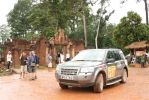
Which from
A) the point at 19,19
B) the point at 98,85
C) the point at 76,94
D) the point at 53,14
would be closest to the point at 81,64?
the point at 98,85

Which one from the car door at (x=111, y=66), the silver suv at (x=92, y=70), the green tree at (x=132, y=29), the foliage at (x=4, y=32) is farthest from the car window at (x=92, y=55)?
the foliage at (x=4, y=32)

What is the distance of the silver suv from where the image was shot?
13.3m

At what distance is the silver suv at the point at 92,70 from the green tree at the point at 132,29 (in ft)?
90.4

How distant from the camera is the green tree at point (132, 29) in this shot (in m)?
42.9

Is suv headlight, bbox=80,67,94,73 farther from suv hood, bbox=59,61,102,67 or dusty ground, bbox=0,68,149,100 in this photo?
dusty ground, bbox=0,68,149,100

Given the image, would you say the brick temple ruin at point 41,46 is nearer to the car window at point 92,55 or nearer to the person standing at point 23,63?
the person standing at point 23,63

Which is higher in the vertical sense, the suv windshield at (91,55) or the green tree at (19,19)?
the green tree at (19,19)

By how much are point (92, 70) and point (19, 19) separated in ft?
202

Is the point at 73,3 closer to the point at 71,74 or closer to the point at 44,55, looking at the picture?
the point at 44,55

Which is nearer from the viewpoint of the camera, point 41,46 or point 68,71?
point 68,71

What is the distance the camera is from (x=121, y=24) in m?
44.0

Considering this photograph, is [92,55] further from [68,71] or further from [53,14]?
[53,14]

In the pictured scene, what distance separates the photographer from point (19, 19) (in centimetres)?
7306

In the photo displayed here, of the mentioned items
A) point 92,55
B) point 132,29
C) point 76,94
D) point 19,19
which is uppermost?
point 19,19
